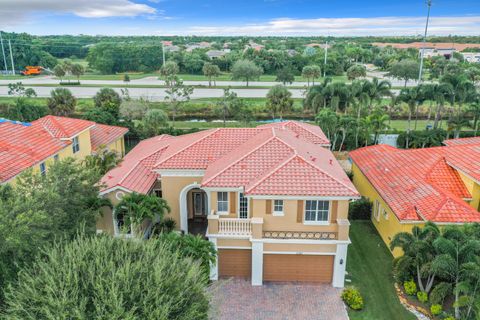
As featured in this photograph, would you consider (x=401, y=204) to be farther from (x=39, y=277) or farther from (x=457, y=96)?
(x=457, y=96)

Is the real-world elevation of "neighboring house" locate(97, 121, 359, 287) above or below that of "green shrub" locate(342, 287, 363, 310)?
above

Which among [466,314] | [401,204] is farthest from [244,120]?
[466,314]

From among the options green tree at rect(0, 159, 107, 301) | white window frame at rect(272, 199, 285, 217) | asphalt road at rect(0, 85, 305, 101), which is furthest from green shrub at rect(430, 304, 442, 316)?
asphalt road at rect(0, 85, 305, 101)

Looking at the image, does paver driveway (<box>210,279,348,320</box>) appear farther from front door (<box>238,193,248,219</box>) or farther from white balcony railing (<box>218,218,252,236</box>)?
front door (<box>238,193,248,219</box>)

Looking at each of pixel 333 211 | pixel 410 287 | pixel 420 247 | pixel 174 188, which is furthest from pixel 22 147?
pixel 410 287

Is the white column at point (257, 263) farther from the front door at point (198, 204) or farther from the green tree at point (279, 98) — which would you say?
the green tree at point (279, 98)

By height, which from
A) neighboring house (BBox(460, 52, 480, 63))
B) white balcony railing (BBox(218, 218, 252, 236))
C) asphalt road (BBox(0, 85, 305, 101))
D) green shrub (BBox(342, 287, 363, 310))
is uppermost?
neighboring house (BBox(460, 52, 480, 63))

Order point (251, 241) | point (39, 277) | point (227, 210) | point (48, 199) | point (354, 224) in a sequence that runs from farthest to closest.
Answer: point (354, 224) < point (227, 210) < point (251, 241) < point (48, 199) < point (39, 277)

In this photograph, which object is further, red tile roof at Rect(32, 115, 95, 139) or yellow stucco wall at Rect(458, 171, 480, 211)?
red tile roof at Rect(32, 115, 95, 139)
